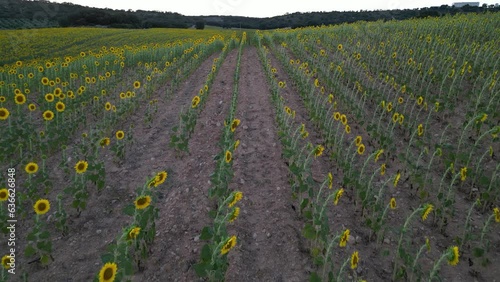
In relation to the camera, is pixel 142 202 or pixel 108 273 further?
pixel 142 202

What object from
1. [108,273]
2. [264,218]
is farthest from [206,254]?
[264,218]

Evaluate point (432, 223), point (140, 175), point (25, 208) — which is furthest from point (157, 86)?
point (432, 223)

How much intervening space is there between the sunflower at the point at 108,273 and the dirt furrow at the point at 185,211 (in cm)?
70

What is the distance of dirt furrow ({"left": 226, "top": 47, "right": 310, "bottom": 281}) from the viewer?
130 inches

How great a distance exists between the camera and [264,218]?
13.3 feet

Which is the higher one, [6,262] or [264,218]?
[6,262]

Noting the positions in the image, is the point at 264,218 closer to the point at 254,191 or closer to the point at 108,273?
the point at 254,191

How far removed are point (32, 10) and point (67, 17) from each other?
8613mm

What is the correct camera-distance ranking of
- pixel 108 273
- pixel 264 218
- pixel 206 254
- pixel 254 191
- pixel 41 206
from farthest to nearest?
1. pixel 254 191
2. pixel 264 218
3. pixel 41 206
4. pixel 206 254
5. pixel 108 273

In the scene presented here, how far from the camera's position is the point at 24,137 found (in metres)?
5.87

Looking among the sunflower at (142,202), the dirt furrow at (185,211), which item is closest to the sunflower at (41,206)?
the sunflower at (142,202)

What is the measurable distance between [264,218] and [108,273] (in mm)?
2007

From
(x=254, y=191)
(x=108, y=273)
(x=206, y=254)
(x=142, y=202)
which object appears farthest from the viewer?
(x=254, y=191)

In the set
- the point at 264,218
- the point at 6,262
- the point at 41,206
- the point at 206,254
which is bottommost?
the point at 264,218
